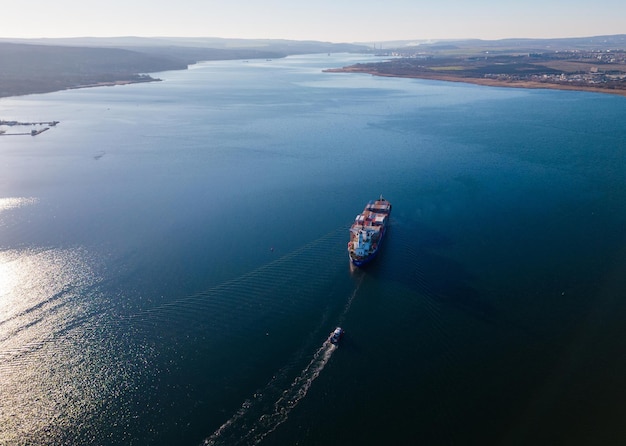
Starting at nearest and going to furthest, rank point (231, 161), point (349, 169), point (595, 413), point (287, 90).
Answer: point (595, 413), point (349, 169), point (231, 161), point (287, 90)

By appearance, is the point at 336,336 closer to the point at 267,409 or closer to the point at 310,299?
the point at 310,299

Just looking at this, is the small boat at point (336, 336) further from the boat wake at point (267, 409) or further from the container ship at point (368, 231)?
the container ship at point (368, 231)

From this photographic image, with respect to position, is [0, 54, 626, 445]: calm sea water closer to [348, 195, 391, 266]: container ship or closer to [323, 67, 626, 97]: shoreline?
[348, 195, 391, 266]: container ship

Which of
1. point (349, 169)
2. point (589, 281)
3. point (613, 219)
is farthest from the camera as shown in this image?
point (349, 169)

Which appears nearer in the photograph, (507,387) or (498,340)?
(507,387)

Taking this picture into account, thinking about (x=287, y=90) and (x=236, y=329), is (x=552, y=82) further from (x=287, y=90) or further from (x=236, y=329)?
(x=236, y=329)

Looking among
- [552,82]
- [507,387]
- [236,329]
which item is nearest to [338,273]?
[236,329]

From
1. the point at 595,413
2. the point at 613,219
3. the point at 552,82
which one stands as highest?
the point at 552,82

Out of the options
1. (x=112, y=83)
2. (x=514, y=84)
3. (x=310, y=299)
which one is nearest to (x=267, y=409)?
(x=310, y=299)
